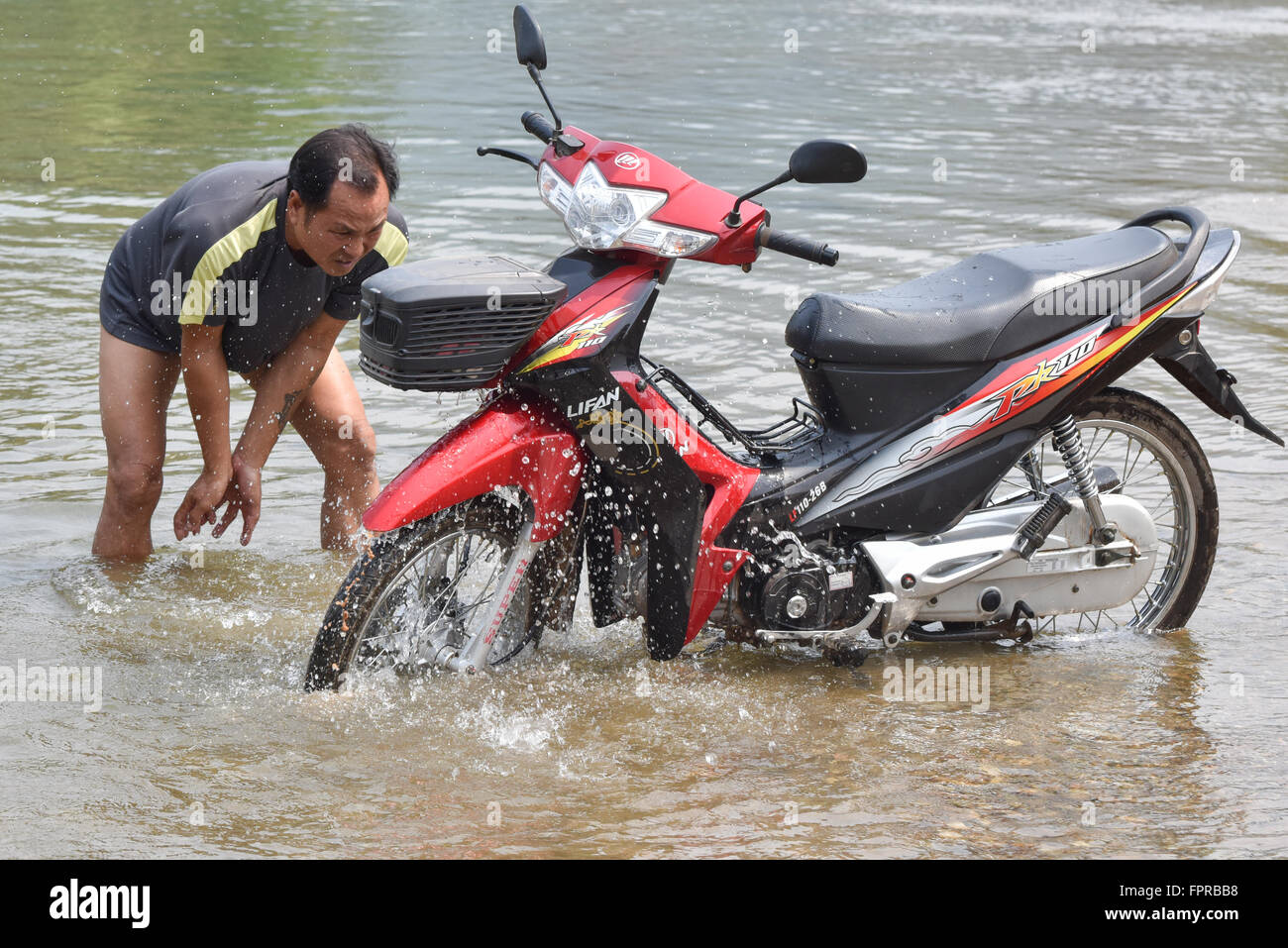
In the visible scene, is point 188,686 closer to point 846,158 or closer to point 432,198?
point 846,158

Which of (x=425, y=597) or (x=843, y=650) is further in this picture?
(x=843, y=650)

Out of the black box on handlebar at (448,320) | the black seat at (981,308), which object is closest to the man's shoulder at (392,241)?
the black box on handlebar at (448,320)

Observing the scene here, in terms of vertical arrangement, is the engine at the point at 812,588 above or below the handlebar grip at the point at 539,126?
below

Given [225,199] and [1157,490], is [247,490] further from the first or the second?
[1157,490]

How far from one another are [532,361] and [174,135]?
919 cm

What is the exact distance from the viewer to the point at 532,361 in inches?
152

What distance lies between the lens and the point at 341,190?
411 centimetres

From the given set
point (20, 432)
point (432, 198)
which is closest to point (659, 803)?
point (20, 432)

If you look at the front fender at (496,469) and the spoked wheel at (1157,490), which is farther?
the spoked wheel at (1157,490)

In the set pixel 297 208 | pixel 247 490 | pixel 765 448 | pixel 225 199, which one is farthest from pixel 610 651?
pixel 225 199

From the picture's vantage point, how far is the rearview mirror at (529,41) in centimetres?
404

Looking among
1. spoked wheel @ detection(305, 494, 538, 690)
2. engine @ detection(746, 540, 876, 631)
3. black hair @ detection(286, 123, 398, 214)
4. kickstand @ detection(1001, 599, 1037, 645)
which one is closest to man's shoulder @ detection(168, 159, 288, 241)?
black hair @ detection(286, 123, 398, 214)

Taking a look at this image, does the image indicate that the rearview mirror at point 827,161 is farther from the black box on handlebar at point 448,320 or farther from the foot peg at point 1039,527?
the foot peg at point 1039,527

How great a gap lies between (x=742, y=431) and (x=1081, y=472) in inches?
39.5
